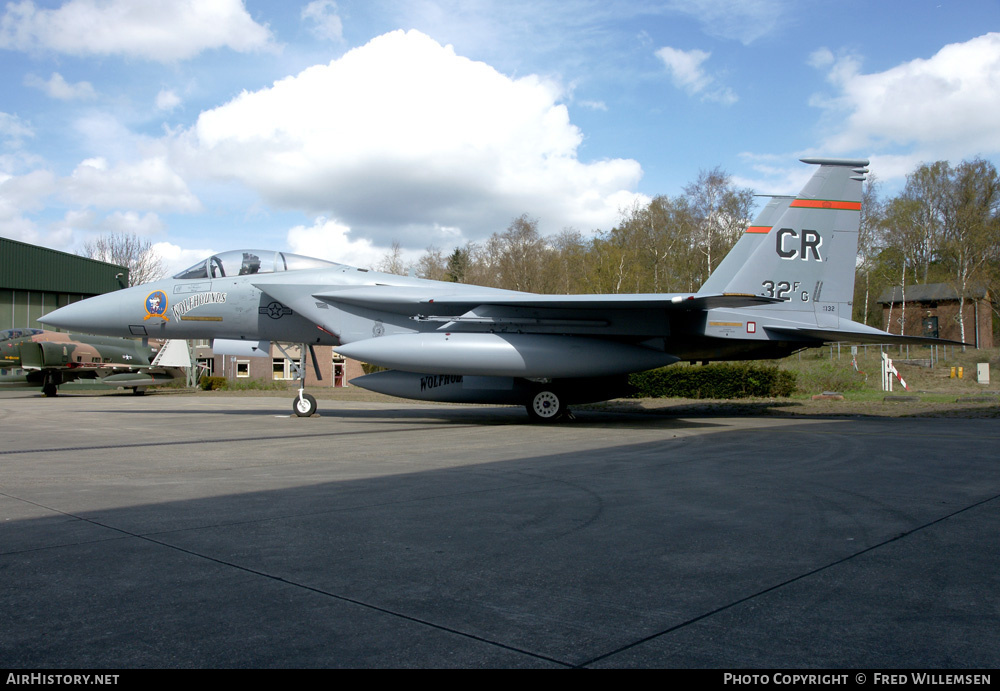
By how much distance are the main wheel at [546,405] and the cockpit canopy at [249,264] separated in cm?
496

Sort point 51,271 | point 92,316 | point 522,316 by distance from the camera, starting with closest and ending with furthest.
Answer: point 522,316, point 92,316, point 51,271

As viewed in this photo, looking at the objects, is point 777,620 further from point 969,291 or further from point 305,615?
point 969,291

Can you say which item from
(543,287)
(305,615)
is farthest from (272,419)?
(543,287)

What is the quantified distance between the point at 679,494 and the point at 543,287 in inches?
1343

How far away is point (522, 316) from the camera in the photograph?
39.4 feet

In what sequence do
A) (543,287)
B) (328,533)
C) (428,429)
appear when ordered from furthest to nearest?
(543,287) → (428,429) → (328,533)

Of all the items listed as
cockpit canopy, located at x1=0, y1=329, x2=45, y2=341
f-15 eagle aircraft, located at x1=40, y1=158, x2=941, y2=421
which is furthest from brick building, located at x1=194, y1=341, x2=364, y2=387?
f-15 eagle aircraft, located at x1=40, y1=158, x2=941, y2=421

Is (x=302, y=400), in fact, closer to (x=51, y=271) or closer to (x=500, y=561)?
(x=500, y=561)

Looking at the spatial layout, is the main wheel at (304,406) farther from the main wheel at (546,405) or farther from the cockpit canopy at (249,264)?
the main wheel at (546,405)

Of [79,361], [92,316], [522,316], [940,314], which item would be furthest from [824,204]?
[940,314]

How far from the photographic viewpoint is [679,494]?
5453mm

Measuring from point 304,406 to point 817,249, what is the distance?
1089 cm

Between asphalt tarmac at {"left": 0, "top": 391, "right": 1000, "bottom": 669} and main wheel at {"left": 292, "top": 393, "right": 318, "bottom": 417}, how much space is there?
622 centimetres
